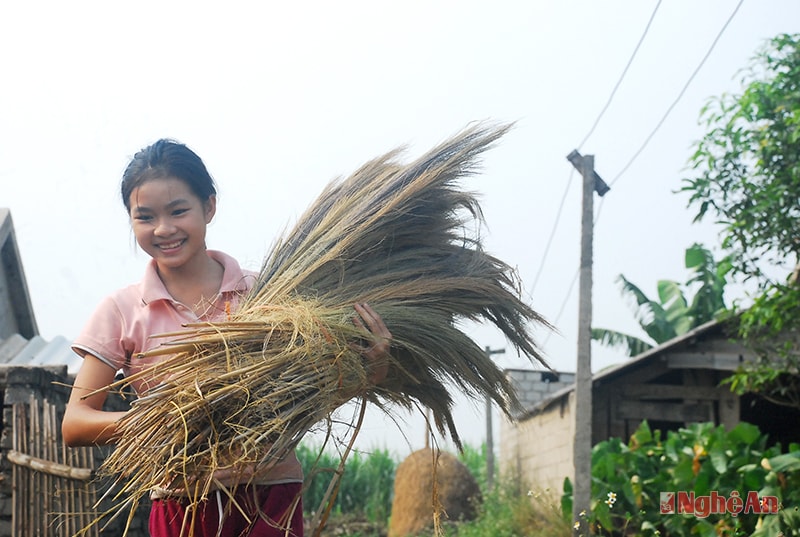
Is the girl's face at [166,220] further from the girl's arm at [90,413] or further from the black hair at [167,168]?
the girl's arm at [90,413]

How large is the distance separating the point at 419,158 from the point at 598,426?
8877 mm

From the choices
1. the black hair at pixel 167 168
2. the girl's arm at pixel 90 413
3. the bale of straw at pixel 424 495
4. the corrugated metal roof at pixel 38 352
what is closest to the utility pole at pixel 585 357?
the bale of straw at pixel 424 495

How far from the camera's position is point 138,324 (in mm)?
2113

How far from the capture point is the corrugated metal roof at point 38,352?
696 centimetres

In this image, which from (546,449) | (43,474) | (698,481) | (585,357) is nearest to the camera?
(43,474)

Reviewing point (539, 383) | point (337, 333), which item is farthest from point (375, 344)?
point (539, 383)

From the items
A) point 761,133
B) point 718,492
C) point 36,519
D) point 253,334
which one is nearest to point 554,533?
point 718,492

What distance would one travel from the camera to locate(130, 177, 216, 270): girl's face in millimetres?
2164

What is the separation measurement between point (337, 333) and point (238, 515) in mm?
449

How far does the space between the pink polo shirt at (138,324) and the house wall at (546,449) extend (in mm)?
6870

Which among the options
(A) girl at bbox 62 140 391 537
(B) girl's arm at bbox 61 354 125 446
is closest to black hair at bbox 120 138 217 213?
(A) girl at bbox 62 140 391 537

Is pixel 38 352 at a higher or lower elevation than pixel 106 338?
higher

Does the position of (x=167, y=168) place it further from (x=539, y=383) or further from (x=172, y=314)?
(x=539, y=383)

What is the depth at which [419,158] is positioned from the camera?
261 cm
